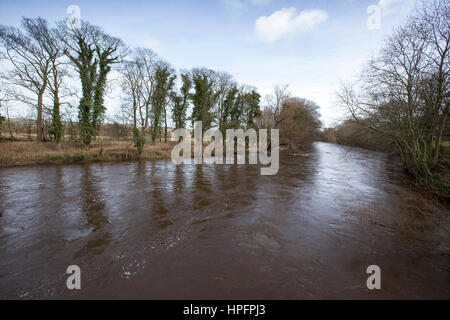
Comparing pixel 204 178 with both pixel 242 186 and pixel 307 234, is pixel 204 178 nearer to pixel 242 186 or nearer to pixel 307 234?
pixel 242 186

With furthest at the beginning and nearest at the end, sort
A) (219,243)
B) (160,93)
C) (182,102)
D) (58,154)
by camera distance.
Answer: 1. (182,102)
2. (160,93)
3. (58,154)
4. (219,243)

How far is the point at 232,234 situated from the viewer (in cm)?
484

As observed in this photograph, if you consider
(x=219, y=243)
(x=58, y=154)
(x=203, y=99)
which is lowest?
(x=219, y=243)

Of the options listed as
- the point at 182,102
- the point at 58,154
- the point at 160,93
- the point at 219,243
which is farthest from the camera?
the point at 182,102

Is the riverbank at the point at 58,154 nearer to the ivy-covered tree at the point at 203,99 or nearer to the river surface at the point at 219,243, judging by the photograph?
the river surface at the point at 219,243

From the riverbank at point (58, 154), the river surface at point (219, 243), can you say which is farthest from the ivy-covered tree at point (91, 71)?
the river surface at point (219, 243)

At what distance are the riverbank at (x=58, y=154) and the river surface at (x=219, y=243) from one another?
627cm

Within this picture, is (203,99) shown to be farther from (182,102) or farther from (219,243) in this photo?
(219,243)

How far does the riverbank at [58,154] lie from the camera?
1291 centimetres

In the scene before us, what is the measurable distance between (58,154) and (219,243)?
16931 mm

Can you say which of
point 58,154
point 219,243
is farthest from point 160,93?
point 219,243

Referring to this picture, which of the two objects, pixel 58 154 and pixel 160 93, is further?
pixel 160 93

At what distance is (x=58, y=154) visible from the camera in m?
14.3
